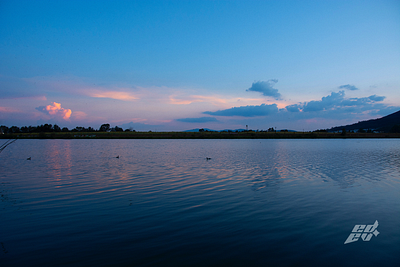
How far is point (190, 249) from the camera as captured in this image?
26.1 feet

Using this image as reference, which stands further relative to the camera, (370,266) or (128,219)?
(128,219)

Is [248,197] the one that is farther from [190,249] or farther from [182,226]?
[190,249]

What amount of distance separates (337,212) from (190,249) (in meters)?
8.81

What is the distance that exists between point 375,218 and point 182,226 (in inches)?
379

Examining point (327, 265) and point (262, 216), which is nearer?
point (327, 265)

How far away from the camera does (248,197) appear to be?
15102mm

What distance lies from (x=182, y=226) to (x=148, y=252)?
256cm

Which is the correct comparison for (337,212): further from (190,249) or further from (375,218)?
(190,249)

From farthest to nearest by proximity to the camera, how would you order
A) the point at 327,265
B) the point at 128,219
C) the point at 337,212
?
the point at 337,212, the point at 128,219, the point at 327,265

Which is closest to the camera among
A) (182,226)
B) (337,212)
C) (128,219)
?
(182,226)

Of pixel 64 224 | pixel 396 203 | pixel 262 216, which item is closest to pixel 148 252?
pixel 64 224

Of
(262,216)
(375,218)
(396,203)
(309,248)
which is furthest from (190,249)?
(396,203)

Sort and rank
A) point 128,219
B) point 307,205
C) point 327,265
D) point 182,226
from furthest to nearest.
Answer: point 307,205, point 128,219, point 182,226, point 327,265

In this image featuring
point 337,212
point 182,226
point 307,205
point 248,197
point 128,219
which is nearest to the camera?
point 182,226
